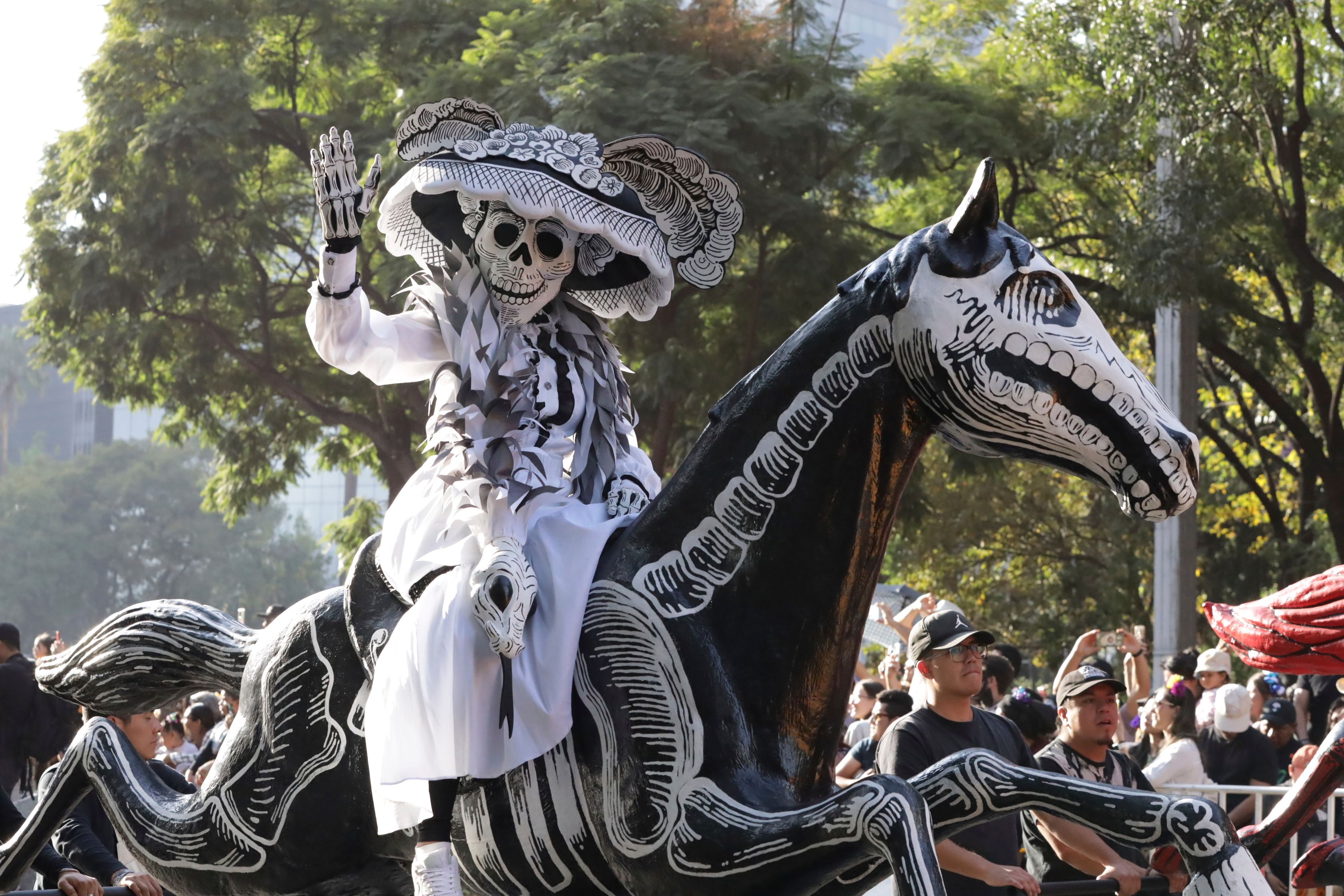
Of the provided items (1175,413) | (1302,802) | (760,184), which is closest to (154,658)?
(1302,802)

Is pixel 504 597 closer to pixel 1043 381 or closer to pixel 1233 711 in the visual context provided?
pixel 1043 381

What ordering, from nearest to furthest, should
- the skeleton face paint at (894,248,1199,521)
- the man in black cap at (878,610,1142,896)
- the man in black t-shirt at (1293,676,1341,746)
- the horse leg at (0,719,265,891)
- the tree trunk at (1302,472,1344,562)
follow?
the skeleton face paint at (894,248,1199,521), the horse leg at (0,719,265,891), the man in black cap at (878,610,1142,896), the man in black t-shirt at (1293,676,1341,746), the tree trunk at (1302,472,1344,562)

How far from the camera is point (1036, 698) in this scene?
7.78 metres

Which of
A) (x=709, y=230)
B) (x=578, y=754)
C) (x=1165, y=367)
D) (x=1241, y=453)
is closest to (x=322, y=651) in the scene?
(x=578, y=754)

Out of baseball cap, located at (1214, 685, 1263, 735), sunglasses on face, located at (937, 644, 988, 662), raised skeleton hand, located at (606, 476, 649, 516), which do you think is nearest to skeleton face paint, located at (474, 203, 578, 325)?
raised skeleton hand, located at (606, 476, 649, 516)

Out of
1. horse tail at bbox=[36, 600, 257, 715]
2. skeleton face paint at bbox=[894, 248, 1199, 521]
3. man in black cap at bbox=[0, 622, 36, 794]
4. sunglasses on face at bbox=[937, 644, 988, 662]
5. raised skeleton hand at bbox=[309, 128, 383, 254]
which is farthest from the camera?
man in black cap at bbox=[0, 622, 36, 794]

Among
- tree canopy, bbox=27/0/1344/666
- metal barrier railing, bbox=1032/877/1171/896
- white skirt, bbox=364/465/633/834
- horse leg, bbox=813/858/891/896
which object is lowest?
metal barrier railing, bbox=1032/877/1171/896

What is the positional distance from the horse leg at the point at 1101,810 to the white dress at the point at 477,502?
968mm

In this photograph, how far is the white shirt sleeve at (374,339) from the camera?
432 cm

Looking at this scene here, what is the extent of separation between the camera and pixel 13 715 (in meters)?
9.88

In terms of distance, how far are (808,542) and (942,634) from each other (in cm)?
244

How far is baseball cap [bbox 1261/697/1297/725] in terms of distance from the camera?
33.1ft

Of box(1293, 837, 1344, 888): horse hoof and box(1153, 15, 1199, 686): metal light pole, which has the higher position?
box(1153, 15, 1199, 686): metal light pole

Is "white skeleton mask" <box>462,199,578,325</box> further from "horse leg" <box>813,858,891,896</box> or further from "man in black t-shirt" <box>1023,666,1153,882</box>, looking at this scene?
"man in black t-shirt" <box>1023,666,1153,882</box>
